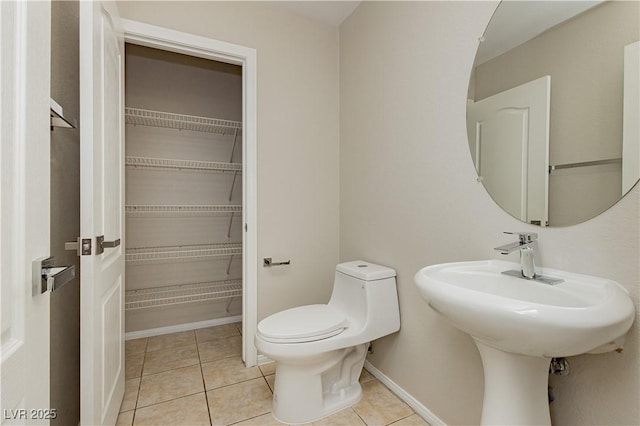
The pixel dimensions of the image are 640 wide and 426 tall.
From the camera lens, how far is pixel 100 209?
1220mm

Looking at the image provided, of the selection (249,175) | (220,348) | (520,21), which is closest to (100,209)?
(249,175)

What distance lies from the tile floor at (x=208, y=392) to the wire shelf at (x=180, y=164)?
1.42 m

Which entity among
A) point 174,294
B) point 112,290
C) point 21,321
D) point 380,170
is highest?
point 380,170

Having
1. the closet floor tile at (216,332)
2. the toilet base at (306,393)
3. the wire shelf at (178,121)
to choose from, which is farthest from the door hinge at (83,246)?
the closet floor tile at (216,332)

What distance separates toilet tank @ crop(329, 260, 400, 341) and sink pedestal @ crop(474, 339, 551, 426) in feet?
2.40

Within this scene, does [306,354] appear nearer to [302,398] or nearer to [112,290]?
[302,398]

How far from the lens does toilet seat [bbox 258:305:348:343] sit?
148cm

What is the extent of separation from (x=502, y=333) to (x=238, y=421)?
1.38m

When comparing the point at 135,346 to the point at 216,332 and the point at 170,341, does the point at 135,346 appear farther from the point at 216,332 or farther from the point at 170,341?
the point at 216,332

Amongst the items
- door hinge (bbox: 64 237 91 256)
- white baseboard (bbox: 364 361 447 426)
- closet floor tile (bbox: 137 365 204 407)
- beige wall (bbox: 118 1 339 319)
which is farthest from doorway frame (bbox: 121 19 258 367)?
door hinge (bbox: 64 237 91 256)

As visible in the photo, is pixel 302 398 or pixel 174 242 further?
pixel 174 242

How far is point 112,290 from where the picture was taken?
4.69 ft

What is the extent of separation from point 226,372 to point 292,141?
163 centimetres

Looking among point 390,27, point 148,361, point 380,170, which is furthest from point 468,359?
point 148,361
